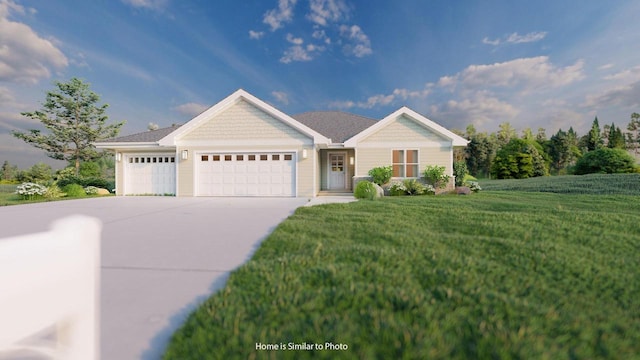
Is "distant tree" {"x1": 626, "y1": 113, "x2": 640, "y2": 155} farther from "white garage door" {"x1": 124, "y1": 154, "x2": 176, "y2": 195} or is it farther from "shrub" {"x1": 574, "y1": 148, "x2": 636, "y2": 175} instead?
"white garage door" {"x1": 124, "y1": 154, "x2": 176, "y2": 195}

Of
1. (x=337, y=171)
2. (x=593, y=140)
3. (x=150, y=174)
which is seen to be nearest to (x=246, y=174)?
(x=337, y=171)

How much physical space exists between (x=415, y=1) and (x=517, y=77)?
36.3 feet

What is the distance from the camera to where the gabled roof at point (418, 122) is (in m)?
12.4

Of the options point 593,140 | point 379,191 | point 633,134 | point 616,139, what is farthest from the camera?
point 633,134

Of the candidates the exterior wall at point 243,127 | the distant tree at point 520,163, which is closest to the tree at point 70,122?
the exterior wall at point 243,127

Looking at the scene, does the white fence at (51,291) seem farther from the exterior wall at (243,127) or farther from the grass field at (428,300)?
the exterior wall at (243,127)

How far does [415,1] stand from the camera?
16.1 meters

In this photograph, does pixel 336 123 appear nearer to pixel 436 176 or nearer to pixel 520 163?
pixel 436 176

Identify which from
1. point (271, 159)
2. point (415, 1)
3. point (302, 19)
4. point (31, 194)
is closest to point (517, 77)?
point (415, 1)

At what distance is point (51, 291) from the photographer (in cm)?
106

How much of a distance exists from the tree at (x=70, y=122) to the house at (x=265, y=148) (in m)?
12.9

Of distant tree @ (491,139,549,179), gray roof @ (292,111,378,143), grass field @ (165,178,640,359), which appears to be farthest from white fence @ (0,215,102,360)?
distant tree @ (491,139,549,179)

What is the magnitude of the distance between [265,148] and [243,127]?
1.43m

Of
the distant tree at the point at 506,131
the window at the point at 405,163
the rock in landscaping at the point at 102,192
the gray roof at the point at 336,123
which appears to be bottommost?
the rock in landscaping at the point at 102,192
